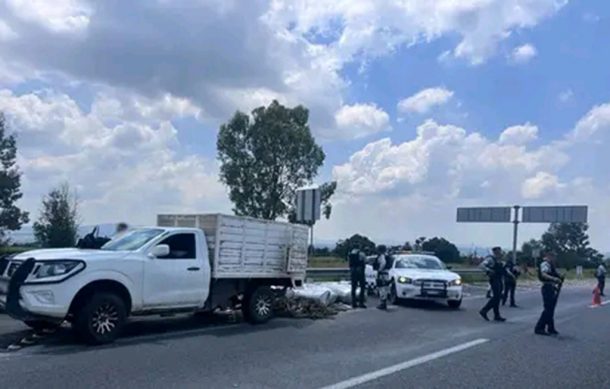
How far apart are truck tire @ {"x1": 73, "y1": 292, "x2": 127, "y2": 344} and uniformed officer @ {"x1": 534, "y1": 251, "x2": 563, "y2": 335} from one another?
8.26m

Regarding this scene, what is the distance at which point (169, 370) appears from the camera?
873 centimetres

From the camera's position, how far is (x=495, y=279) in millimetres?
16469

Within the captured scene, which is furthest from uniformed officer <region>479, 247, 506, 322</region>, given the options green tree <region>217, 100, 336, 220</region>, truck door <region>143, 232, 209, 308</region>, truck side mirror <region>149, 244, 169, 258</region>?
green tree <region>217, 100, 336, 220</region>

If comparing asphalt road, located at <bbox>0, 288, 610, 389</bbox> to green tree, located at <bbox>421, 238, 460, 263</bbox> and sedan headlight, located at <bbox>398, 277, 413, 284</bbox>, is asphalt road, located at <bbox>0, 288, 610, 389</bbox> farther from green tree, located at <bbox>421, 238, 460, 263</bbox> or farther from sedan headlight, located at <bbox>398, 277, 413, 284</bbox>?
green tree, located at <bbox>421, 238, 460, 263</bbox>

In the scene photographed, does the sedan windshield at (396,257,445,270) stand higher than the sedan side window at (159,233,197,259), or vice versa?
the sedan side window at (159,233,197,259)

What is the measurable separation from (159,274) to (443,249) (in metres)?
50.2

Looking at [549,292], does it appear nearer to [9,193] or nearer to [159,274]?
[159,274]

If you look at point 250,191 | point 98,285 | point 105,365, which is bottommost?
point 105,365

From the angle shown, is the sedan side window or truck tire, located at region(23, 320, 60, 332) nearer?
truck tire, located at region(23, 320, 60, 332)

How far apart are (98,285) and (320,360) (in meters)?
3.72

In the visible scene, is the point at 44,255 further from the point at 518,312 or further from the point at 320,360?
the point at 518,312

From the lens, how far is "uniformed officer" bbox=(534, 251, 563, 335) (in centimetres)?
1384

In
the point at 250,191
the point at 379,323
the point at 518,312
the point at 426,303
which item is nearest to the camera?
the point at 379,323

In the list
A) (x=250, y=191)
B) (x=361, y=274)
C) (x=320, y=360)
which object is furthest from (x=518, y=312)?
(x=250, y=191)
